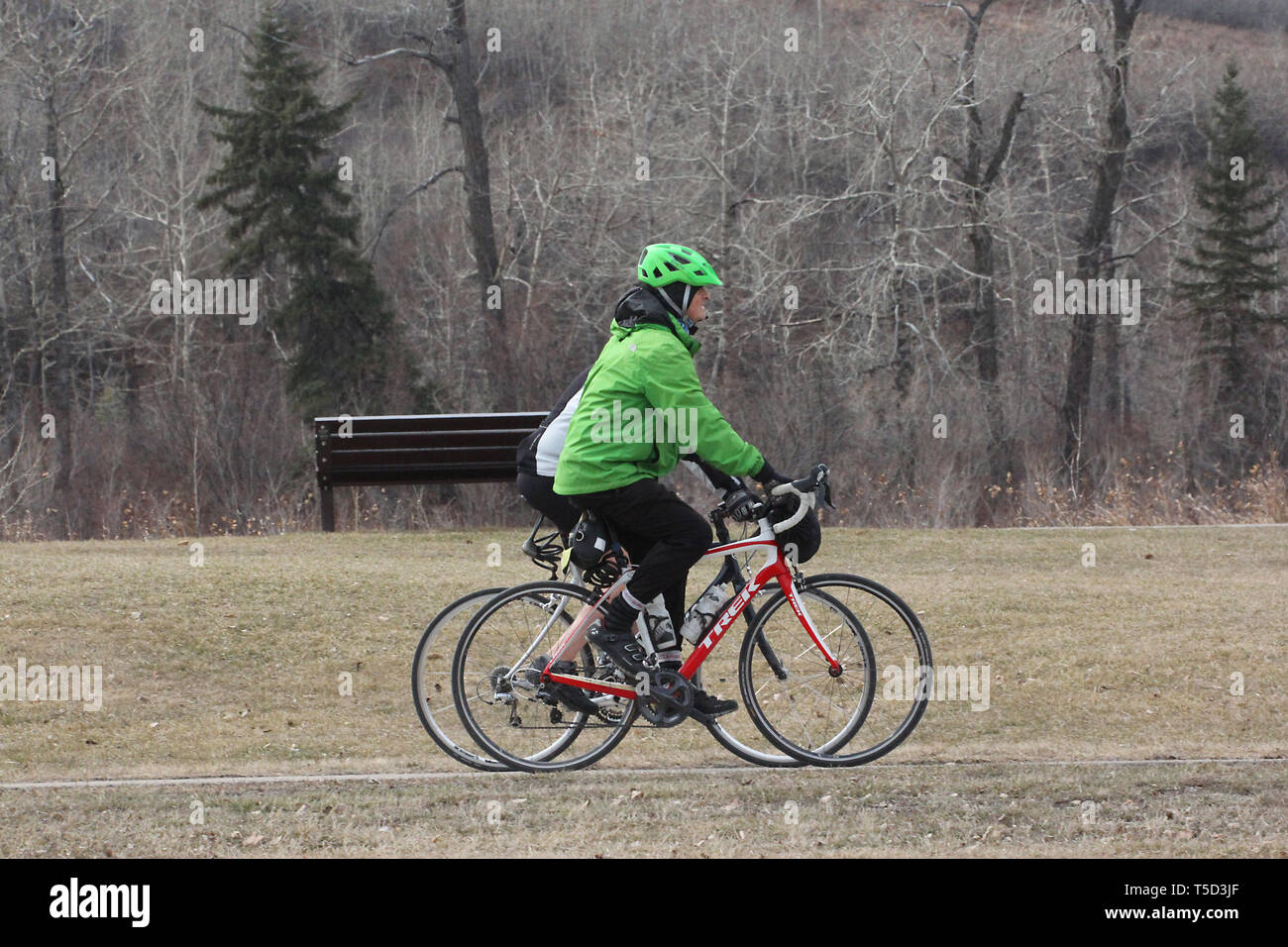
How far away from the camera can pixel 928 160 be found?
33219 millimetres

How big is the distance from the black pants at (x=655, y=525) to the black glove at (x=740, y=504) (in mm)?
134

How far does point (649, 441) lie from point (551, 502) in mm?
616

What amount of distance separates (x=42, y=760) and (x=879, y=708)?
187 inches

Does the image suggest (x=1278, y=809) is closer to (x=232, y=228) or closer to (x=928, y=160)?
(x=928, y=160)

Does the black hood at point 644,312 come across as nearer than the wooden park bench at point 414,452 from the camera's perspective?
Yes

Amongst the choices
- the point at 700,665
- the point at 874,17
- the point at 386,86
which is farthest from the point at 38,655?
the point at 386,86

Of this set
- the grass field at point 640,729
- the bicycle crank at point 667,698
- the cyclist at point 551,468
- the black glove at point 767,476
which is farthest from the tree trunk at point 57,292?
the black glove at point 767,476

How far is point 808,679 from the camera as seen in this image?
6.60 meters

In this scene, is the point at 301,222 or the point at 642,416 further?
the point at 301,222

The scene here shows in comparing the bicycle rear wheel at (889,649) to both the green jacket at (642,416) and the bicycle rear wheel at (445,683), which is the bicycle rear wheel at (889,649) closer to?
the green jacket at (642,416)

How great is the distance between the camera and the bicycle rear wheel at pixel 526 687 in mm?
6555

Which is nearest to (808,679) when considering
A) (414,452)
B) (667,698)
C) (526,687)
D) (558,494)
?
(667,698)

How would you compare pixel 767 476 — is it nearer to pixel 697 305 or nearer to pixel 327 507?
pixel 697 305

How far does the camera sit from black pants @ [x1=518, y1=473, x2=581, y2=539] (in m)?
6.55
